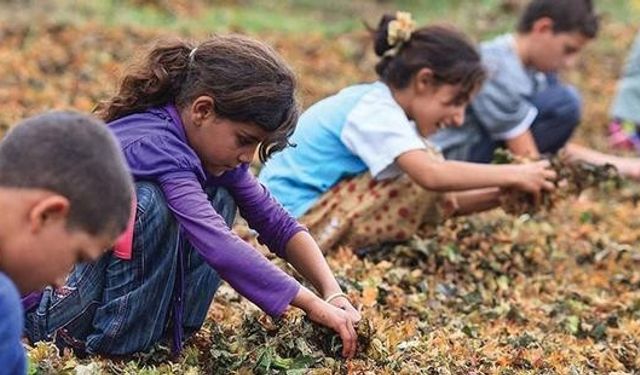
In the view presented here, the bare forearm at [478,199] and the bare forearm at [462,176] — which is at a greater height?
the bare forearm at [462,176]

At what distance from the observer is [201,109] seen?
10.4ft

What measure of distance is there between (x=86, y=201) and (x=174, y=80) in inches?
39.9

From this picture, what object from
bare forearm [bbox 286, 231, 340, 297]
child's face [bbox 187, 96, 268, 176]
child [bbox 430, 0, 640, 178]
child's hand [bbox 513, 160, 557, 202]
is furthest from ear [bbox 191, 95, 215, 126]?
child [bbox 430, 0, 640, 178]

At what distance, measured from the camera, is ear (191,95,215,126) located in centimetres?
316

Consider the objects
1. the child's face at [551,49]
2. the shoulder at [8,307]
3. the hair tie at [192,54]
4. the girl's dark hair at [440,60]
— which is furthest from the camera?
the child's face at [551,49]

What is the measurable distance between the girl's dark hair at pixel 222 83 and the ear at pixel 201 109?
2 centimetres

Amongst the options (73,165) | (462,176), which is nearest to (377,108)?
(462,176)

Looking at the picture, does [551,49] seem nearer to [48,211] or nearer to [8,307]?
[48,211]

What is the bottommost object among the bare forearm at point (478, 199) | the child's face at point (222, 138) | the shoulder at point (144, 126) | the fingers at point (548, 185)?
the bare forearm at point (478, 199)

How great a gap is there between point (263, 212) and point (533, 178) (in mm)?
1872

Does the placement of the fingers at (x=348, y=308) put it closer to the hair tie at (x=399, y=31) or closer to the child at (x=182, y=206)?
the child at (x=182, y=206)

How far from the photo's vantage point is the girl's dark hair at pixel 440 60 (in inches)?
188

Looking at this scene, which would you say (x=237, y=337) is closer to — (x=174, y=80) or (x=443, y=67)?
(x=174, y=80)

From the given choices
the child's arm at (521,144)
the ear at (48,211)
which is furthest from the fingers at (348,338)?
the child's arm at (521,144)
